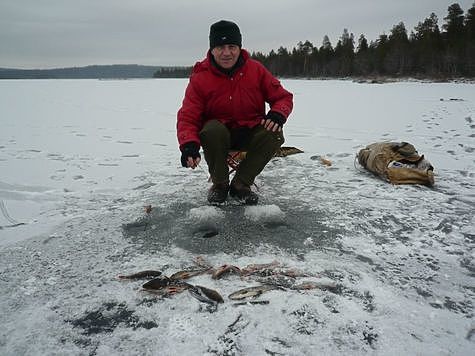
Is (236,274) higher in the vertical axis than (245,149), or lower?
lower

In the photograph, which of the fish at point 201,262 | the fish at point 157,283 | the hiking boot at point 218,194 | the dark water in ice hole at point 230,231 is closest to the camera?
the fish at point 157,283

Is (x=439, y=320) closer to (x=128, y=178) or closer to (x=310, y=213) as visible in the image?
(x=310, y=213)

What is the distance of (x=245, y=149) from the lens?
3404 mm

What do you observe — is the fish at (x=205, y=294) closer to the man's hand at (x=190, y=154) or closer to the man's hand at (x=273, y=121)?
the man's hand at (x=190, y=154)

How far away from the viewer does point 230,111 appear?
10.8 feet

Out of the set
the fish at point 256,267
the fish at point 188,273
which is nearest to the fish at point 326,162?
the fish at point 256,267

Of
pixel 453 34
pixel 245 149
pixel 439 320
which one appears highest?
pixel 453 34

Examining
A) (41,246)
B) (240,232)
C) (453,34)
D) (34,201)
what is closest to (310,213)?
(240,232)

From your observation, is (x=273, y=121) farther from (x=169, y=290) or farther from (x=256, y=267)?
(x=169, y=290)

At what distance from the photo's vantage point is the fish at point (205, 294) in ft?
6.15

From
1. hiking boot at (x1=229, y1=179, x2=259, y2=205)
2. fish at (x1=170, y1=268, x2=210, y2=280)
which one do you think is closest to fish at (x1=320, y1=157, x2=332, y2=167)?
hiking boot at (x1=229, y1=179, x2=259, y2=205)

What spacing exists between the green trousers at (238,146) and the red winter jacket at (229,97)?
0.10m

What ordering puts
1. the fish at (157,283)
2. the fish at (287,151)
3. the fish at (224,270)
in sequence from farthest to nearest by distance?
the fish at (287,151) → the fish at (224,270) → the fish at (157,283)

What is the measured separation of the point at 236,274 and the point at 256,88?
181cm
